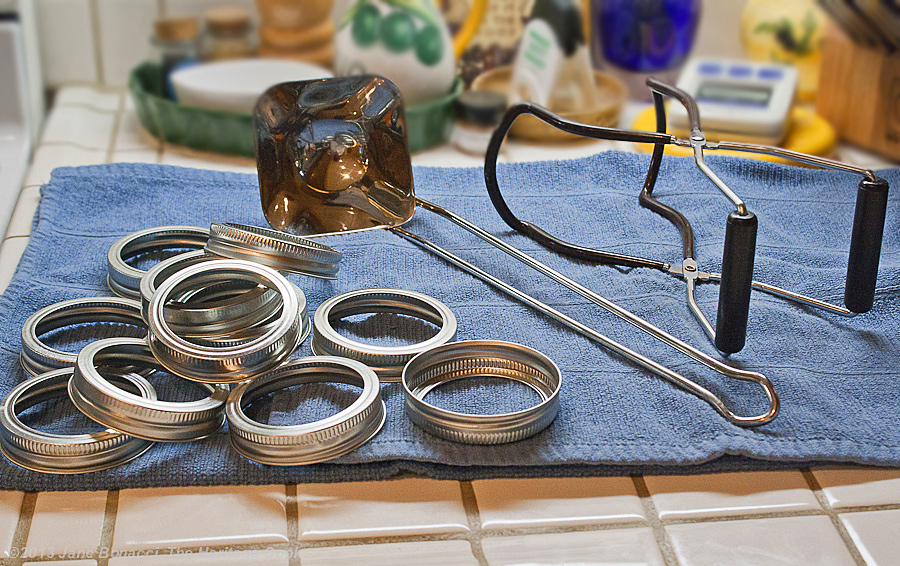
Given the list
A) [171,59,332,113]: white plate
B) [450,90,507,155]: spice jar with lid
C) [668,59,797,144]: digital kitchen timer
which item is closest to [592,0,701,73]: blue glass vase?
[668,59,797,144]: digital kitchen timer

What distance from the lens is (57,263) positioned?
651 millimetres

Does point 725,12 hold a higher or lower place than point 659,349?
higher

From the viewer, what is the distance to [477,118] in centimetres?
89

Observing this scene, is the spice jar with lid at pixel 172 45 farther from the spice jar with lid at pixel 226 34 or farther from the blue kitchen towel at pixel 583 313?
the blue kitchen towel at pixel 583 313

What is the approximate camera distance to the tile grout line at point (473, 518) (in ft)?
1.43

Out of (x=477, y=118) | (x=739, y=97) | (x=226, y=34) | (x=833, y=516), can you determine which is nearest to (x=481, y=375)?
(x=833, y=516)

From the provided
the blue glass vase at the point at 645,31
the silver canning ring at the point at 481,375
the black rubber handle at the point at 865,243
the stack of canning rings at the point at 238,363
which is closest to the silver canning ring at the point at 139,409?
the stack of canning rings at the point at 238,363

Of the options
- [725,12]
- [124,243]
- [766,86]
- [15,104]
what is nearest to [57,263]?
[124,243]

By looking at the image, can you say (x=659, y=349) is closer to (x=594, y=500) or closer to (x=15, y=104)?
(x=594, y=500)

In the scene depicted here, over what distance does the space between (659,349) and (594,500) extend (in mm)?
133

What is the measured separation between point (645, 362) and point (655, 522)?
0.38ft

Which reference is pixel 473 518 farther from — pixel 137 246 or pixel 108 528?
pixel 137 246

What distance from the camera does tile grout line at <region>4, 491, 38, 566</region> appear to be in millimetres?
429

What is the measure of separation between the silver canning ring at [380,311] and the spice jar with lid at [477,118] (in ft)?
1.05
